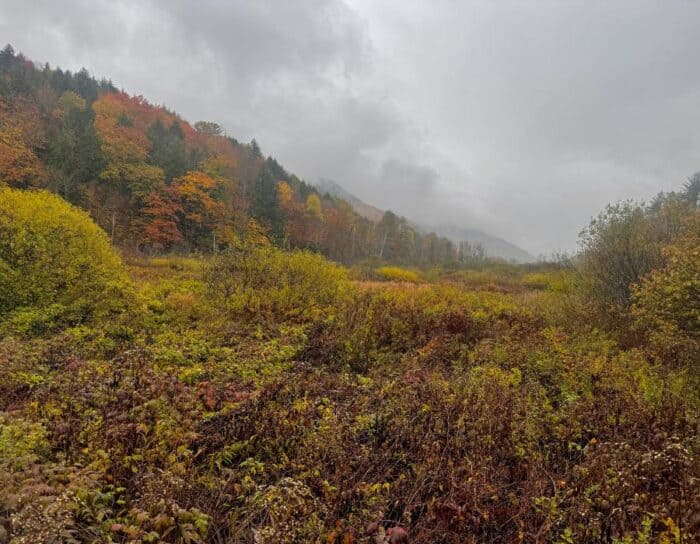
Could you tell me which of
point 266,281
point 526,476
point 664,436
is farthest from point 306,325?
point 664,436

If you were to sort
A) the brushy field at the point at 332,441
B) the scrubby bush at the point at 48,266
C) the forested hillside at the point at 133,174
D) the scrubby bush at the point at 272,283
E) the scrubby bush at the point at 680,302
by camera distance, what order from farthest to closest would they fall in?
the forested hillside at the point at 133,174
the scrubby bush at the point at 272,283
the scrubby bush at the point at 48,266
the scrubby bush at the point at 680,302
the brushy field at the point at 332,441

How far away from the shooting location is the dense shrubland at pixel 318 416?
2678 mm

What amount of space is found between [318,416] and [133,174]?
3589 cm

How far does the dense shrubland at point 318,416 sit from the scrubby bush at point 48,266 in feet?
0.11

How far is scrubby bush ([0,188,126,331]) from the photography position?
7082 millimetres

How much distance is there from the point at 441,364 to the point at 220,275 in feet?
22.3

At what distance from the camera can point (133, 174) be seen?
32469 mm

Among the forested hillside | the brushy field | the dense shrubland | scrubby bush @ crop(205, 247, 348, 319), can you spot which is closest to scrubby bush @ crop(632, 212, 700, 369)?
the dense shrubland

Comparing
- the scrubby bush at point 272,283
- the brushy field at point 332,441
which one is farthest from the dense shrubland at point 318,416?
the scrubby bush at point 272,283

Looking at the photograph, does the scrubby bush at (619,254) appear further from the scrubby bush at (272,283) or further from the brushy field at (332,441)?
the scrubby bush at (272,283)

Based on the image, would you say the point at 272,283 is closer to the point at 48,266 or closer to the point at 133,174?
the point at 48,266

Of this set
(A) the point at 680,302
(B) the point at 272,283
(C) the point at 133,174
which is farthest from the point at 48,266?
(C) the point at 133,174

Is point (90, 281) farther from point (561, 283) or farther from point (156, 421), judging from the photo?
point (561, 283)

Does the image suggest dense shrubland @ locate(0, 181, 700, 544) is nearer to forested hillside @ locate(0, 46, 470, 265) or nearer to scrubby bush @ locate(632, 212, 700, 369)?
scrubby bush @ locate(632, 212, 700, 369)
